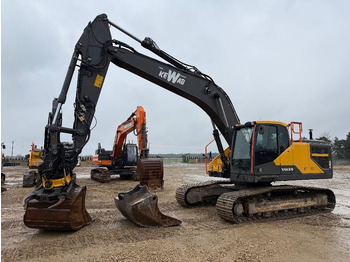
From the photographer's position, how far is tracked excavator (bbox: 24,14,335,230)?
548 centimetres

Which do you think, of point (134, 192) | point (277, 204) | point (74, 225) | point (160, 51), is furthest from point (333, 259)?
point (160, 51)

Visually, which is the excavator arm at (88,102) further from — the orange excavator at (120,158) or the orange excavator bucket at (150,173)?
the orange excavator at (120,158)

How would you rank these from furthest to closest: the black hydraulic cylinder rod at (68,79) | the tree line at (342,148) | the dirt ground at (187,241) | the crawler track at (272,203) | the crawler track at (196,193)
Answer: the tree line at (342,148), the crawler track at (196,193), the crawler track at (272,203), the black hydraulic cylinder rod at (68,79), the dirt ground at (187,241)

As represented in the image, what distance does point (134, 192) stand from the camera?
6438mm

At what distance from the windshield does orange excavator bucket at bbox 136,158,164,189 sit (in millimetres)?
5286

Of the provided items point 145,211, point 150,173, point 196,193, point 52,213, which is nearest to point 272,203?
point 196,193

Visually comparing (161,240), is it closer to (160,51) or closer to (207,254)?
(207,254)

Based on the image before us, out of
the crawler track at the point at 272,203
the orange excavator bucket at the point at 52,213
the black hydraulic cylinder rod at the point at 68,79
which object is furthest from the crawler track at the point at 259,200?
the black hydraulic cylinder rod at the point at 68,79

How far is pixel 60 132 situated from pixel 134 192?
206cm

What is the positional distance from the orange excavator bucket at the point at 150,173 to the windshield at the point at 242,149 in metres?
5.29

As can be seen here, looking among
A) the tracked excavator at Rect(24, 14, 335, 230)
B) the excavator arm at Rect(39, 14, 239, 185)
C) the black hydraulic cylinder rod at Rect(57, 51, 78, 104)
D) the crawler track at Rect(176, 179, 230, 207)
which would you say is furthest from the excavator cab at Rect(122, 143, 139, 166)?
the black hydraulic cylinder rod at Rect(57, 51, 78, 104)

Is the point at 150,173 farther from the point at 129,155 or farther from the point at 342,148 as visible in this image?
the point at 342,148

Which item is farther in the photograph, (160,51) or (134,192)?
(160,51)

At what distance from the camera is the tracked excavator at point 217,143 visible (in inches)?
216
